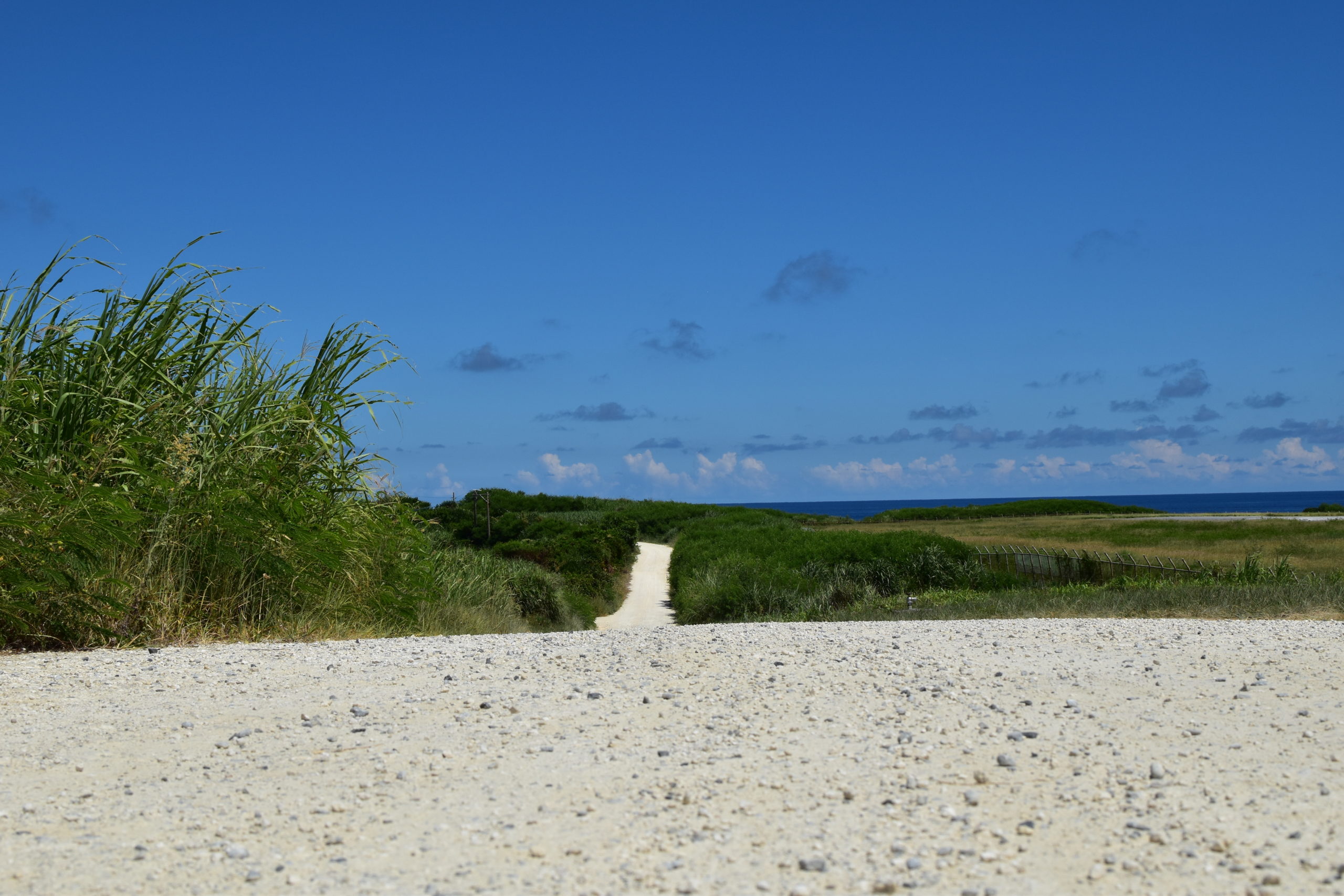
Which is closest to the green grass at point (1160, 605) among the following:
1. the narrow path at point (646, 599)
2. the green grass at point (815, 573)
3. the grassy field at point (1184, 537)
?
the green grass at point (815, 573)

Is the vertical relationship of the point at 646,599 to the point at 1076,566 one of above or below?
below

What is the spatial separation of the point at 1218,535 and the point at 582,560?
71.5 feet

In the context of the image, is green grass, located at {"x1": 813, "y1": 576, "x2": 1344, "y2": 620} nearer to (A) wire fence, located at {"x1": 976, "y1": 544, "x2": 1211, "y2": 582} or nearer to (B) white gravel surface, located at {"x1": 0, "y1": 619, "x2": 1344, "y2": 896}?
(B) white gravel surface, located at {"x1": 0, "y1": 619, "x2": 1344, "y2": 896}

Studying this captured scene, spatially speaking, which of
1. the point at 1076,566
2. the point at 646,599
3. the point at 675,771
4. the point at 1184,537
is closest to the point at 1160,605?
the point at 675,771

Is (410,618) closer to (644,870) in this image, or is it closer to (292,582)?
(292,582)

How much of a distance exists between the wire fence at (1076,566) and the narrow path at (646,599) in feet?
22.9

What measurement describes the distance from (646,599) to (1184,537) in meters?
19.7

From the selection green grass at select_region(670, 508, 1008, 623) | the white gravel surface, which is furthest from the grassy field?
the white gravel surface

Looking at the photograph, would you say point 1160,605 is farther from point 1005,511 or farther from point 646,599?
point 1005,511

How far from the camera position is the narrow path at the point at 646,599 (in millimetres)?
18469

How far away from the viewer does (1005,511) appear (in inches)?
2480

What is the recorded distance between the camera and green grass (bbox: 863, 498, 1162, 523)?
185ft

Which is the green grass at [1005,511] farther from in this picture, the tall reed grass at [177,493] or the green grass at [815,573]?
the tall reed grass at [177,493]

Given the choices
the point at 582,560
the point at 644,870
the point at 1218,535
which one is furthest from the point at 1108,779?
the point at 1218,535
